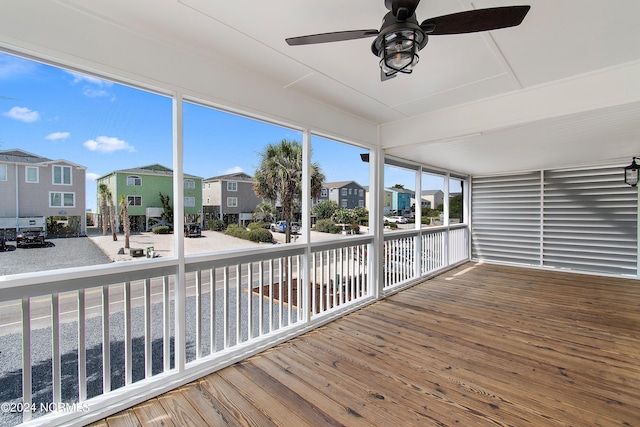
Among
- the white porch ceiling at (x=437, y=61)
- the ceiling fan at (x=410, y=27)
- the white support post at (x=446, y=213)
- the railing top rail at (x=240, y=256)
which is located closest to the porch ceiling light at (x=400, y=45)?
the ceiling fan at (x=410, y=27)

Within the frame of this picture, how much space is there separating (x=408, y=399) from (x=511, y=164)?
17.7 ft

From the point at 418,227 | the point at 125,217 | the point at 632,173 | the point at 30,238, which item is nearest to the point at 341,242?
the point at 418,227

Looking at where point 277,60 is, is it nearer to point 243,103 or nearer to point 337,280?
point 243,103

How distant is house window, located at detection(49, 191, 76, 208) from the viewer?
182 centimetres

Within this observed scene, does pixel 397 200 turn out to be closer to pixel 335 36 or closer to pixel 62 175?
pixel 335 36

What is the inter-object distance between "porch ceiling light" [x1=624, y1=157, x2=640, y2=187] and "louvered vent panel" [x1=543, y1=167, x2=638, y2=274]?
16.5 inches

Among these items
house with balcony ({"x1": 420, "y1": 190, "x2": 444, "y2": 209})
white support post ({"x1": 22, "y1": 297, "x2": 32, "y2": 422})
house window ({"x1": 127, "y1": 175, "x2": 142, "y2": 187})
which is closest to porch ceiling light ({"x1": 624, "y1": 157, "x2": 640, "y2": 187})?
house with balcony ({"x1": 420, "y1": 190, "x2": 444, "y2": 209})

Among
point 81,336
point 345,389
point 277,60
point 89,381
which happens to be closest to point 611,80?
point 277,60

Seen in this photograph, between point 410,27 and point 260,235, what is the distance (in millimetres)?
2125

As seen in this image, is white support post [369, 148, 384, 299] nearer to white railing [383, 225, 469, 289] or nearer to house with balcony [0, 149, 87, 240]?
white railing [383, 225, 469, 289]

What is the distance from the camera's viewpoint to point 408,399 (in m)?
2.00

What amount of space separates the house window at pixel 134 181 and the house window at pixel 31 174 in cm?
47

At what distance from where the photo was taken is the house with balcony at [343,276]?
1.74 m

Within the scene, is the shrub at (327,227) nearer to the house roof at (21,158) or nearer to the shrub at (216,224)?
the shrub at (216,224)
